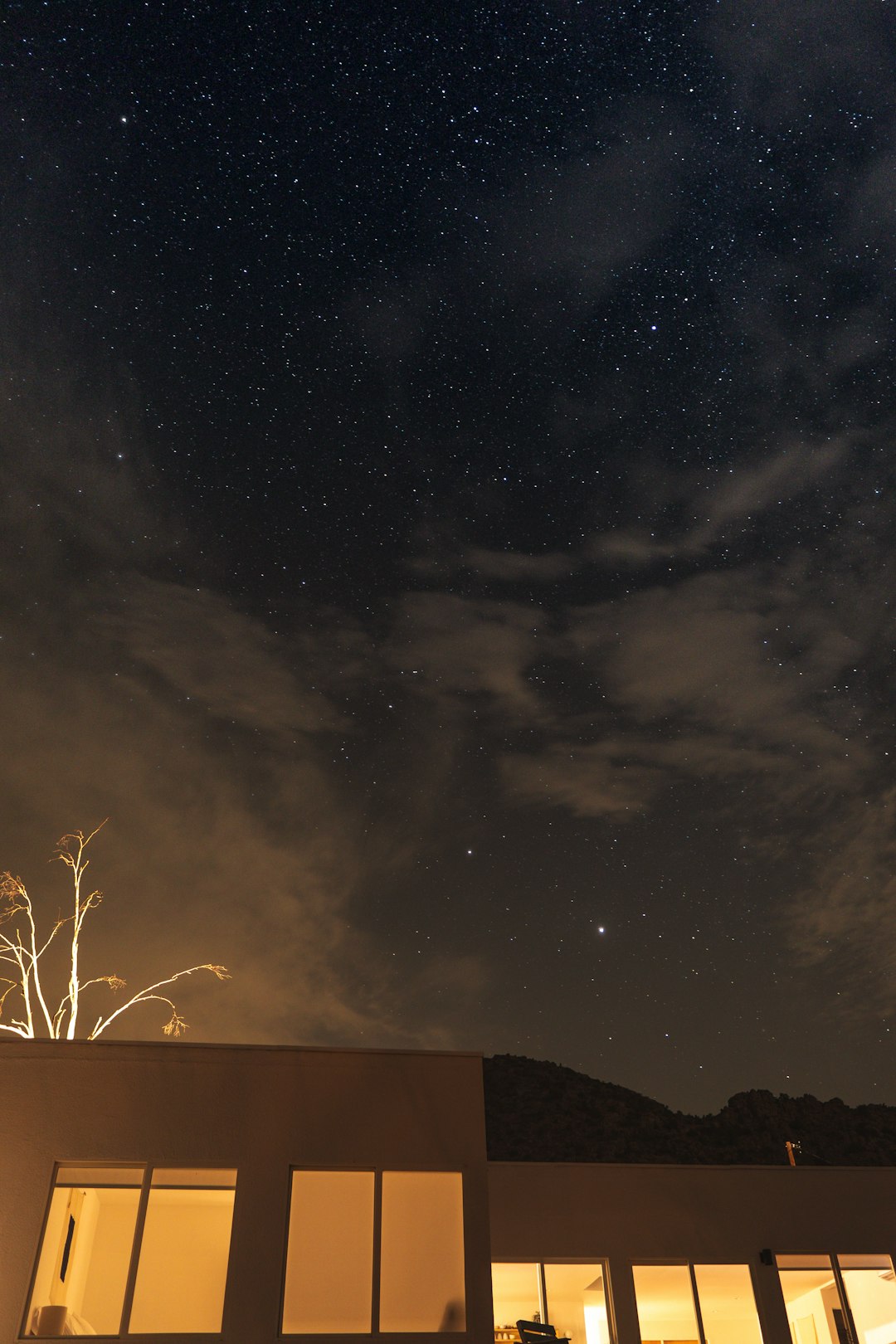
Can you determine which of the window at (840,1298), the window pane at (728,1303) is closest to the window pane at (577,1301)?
the window pane at (728,1303)

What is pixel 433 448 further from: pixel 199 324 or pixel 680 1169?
pixel 680 1169

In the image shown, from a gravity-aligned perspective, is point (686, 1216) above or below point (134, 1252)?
above

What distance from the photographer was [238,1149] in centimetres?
889

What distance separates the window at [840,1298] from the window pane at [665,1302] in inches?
55.4

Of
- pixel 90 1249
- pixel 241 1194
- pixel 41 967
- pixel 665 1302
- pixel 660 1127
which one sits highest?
pixel 660 1127

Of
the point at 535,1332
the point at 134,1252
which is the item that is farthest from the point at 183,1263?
the point at 535,1332

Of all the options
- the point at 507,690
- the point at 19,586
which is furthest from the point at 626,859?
the point at 19,586

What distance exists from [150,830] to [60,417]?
8781 millimetres

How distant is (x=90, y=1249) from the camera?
8.96 meters

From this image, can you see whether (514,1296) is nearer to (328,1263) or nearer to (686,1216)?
(686,1216)

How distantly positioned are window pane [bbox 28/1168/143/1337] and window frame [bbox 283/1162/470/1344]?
1289 millimetres

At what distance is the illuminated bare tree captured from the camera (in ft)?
40.6

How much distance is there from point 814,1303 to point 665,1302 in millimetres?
2249

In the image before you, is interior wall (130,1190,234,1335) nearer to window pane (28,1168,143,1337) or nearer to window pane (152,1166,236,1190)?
window pane (152,1166,236,1190)
